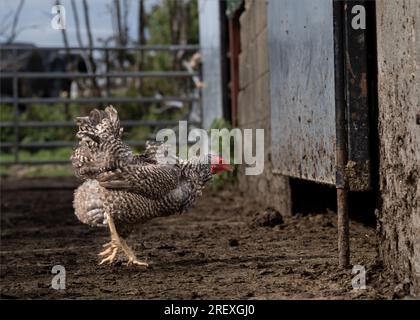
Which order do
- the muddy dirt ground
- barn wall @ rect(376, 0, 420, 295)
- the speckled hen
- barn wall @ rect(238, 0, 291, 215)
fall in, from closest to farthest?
barn wall @ rect(376, 0, 420, 295), the muddy dirt ground, the speckled hen, barn wall @ rect(238, 0, 291, 215)

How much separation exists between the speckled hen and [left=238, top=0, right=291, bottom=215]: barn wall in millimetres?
2068

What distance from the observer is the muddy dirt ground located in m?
4.03

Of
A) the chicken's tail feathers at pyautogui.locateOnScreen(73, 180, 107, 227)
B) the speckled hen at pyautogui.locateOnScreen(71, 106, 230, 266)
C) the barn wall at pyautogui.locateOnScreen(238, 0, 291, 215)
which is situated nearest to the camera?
the speckled hen at pyautogui.locateOnScreen(71, 106, 230, 266)

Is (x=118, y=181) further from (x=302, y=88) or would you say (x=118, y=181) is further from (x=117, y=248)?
(x=302, y=88)

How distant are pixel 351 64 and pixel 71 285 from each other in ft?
6.18

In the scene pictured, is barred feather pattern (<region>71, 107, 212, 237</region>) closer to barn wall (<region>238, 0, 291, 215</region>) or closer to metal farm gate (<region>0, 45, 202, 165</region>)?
barn wall (<region>238, 0, 291, 215</region>)

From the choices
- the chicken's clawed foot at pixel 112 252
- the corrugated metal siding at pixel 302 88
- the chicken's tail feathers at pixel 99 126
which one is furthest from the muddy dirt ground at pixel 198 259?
the chicken's tail feathers at pixel 99 126

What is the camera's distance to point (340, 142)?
4.36 m

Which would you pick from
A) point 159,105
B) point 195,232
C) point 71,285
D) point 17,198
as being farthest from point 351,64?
point 159,105

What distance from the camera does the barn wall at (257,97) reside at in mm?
7543

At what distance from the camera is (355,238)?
5504 millimetres

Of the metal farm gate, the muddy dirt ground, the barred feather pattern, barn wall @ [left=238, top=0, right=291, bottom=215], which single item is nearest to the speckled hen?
the barred feather pattern

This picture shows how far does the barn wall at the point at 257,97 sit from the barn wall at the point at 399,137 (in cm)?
296
